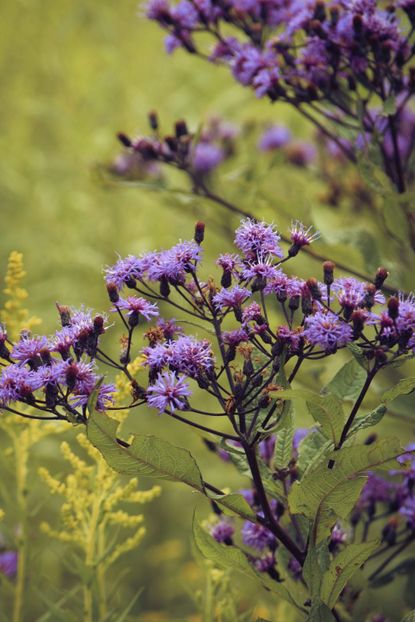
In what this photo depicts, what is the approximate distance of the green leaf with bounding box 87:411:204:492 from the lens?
0.77m

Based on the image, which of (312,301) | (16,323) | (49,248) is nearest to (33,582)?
(16,323)

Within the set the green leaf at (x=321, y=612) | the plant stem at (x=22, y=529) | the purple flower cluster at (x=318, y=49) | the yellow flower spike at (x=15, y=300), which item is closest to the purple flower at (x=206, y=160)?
the purple flower cluster at (x=318, y=49)

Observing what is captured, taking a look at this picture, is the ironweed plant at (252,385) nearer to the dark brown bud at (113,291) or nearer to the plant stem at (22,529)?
the dark brown bud at (113,291)

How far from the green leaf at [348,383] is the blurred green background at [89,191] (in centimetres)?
88

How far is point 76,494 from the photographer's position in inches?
43.3

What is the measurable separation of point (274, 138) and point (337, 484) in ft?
4.60

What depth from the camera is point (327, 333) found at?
82cm

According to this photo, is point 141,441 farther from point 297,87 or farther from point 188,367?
point 297,87

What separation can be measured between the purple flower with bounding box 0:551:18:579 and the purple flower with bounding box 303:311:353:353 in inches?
35.5

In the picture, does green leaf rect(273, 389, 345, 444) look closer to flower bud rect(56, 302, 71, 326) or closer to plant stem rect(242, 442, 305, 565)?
plant stem rect(242, 442, 305, 565)

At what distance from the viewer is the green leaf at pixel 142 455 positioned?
77 centimetres

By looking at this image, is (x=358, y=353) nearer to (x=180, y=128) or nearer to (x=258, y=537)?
(x=258, y=537)

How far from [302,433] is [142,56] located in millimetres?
2128

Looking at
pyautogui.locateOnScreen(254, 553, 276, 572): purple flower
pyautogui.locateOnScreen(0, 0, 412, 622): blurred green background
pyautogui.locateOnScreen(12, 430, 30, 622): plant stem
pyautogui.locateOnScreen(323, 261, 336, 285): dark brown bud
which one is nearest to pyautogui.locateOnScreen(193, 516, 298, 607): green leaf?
pyautogui.locateOnScreen(254, 553, 276, 572): purple flower
